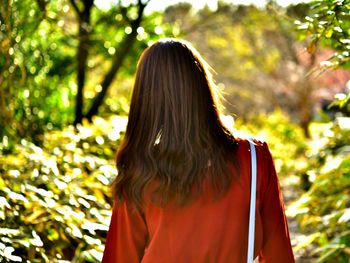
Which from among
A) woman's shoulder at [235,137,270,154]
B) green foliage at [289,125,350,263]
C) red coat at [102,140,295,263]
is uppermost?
woman's shoulder at [235,137,270,154]

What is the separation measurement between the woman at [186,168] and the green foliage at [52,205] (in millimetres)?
830

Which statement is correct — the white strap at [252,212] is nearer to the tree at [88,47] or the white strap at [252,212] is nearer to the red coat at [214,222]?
the red coat at [214,222]

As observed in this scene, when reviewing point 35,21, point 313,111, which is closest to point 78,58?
point 35,21

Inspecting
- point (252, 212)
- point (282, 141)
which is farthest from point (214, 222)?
point (282, 141)

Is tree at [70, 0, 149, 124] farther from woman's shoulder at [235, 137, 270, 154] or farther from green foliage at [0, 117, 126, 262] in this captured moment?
woman's shoulder at [235, 137, 270, 154]

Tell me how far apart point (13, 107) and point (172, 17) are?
1057cm

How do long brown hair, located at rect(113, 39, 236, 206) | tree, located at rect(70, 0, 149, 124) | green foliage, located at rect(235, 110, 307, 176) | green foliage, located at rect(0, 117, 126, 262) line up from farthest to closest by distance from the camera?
green foliage, located at rect(235, 110, 307, 176), tree, located at rect(70, 0, 149, 124), green foliage, located at rect(0, 117, 126, 262), long brown hair, located at rect(113, 39, 236, 206)

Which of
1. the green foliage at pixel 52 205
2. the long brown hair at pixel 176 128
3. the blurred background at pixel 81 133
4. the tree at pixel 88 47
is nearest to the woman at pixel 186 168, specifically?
the long brown hair at pixel 176 128

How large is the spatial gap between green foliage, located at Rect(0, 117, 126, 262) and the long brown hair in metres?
0.89

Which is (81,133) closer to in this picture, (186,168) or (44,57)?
(44,57)

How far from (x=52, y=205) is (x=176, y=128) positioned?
139cm

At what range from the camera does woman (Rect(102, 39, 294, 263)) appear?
2197mm

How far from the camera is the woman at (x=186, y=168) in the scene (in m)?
2.20

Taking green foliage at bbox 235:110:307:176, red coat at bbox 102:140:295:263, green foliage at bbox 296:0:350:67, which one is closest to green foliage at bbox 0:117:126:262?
red coat at bbox 102:140:295:263
